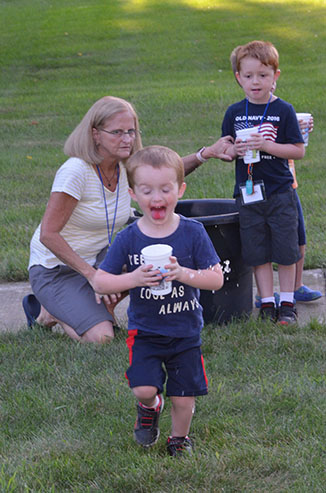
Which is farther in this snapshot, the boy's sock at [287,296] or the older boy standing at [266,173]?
the boy's sock at [287,296]

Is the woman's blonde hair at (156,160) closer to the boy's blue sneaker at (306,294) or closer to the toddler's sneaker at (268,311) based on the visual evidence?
the toddler's sneaker at (268,311)

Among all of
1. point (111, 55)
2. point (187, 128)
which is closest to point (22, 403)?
point (187, 128)

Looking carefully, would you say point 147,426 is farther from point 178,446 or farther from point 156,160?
point 156,160

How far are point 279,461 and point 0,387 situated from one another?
1.48 meters

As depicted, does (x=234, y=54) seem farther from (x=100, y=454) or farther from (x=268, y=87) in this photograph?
(x=100, y=454)

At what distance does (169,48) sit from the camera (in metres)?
20.6

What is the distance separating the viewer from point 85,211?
4203mm

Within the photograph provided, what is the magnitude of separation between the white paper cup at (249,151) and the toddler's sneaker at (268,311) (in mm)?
887

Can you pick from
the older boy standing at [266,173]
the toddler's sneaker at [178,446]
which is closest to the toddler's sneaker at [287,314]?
the older boy standing at [266,173]

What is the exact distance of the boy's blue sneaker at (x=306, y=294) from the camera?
4.68 meters

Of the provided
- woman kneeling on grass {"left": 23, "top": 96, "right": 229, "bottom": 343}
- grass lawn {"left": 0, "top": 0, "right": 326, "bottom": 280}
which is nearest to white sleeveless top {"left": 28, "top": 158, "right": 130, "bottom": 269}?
woman kneeling on grass {"left": 23, "top": 96, "right": 229, "bottom": 343}

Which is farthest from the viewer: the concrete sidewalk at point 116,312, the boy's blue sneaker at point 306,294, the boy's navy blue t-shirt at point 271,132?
the boy's blue sneaker at point 306,294

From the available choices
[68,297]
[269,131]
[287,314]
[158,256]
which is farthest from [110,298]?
[158,256]

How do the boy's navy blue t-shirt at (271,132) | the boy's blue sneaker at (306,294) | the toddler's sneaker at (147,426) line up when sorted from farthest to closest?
the boy's blue sneaker at (306,294) < the boy's navy blue t-shirt at (271,132) < the toddler's sneaker at (147,426)
